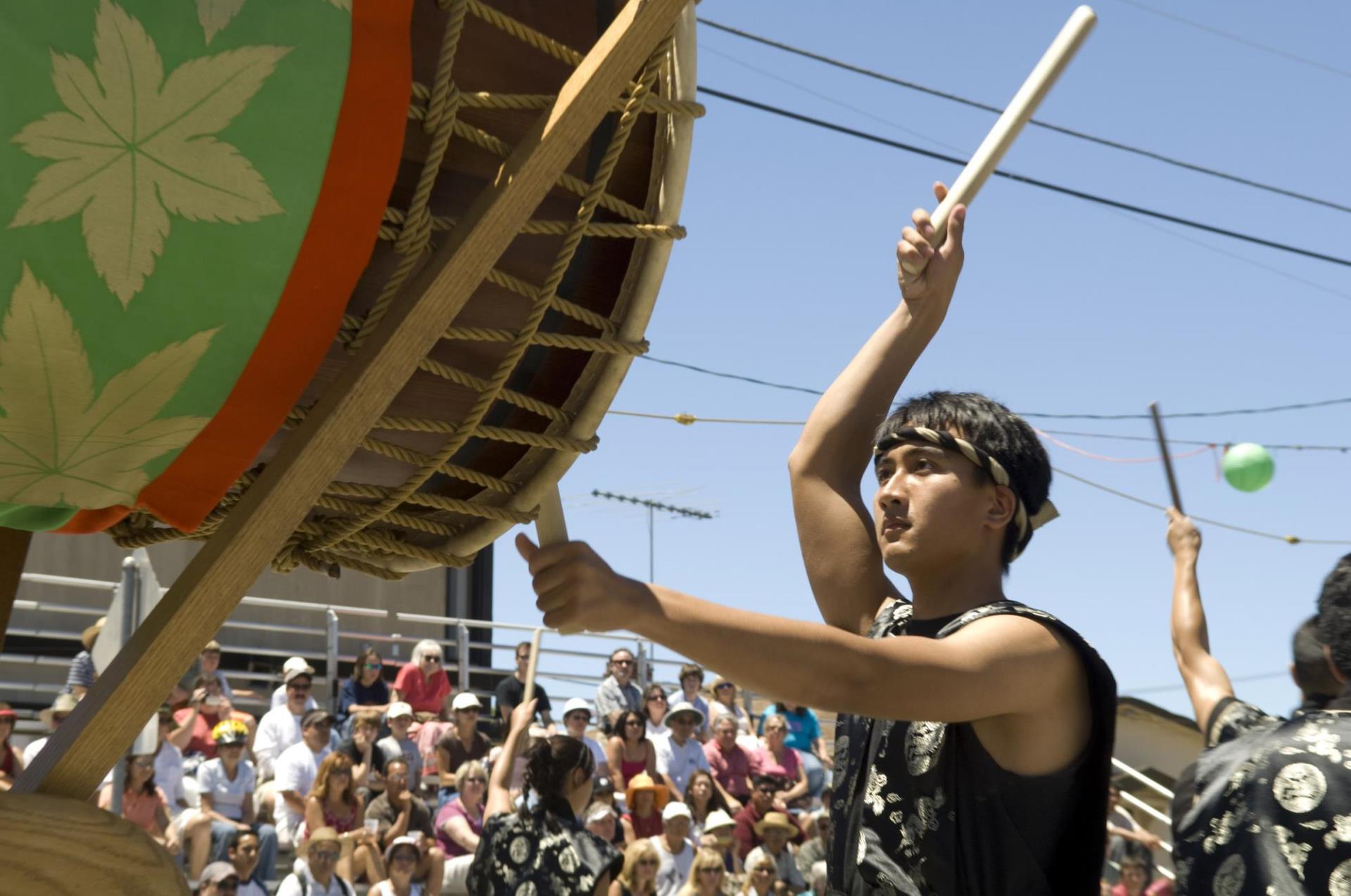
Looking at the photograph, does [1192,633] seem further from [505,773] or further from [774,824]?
[774,824]

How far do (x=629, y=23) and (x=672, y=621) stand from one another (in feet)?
1.70

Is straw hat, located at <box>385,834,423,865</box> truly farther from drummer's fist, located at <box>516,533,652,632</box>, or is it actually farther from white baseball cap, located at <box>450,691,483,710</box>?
drummer's fist, located at <box>516,533,652,632</box>

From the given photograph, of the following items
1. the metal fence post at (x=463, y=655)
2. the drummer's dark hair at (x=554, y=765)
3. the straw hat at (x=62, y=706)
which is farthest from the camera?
the metal fence post at (x=463, y=655)

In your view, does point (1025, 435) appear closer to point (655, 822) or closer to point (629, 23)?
point (629, 23)

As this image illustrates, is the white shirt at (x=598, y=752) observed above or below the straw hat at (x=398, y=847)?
above

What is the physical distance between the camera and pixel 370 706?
28.7 feet

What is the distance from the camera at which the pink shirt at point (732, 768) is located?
9.18 meters

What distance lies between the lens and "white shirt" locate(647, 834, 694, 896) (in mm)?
7527

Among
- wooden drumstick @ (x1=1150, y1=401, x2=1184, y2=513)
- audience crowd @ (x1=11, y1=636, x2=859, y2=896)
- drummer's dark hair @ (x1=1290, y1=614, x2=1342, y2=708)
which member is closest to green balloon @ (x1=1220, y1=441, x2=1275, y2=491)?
audience crowd @ (x1=11, y1=636, x2=859, y2=896)

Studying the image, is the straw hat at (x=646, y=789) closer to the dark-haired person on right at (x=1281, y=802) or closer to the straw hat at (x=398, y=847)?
the straw hat at (x=398, y=847)

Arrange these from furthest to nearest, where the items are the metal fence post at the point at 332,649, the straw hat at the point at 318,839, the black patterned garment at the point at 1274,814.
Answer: the metal fence post at the point at 332,649
the straw hat at the point at 318,839
the black patterned garment at the point at 1274,814

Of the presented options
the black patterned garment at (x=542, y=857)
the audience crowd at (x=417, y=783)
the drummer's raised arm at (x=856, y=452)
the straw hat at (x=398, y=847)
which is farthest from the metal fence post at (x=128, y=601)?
the straw hat at (x=398, y=847)

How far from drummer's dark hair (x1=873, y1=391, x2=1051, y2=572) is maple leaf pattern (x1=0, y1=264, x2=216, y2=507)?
106 cm

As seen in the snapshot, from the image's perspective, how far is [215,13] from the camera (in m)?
1.03
